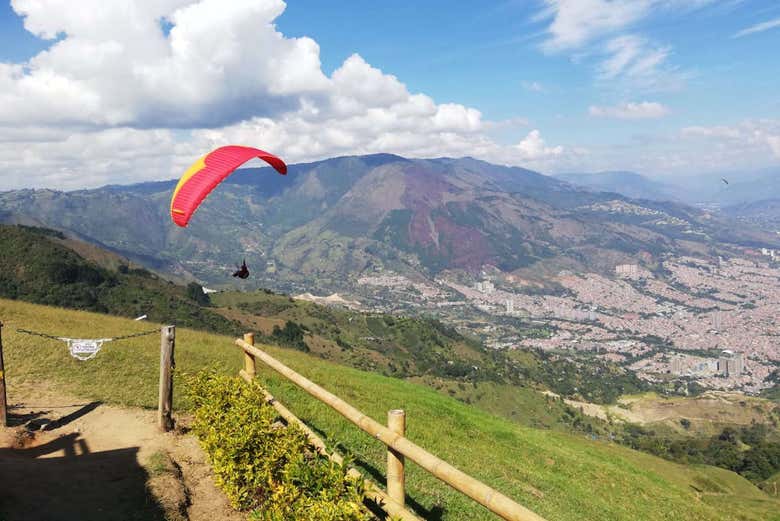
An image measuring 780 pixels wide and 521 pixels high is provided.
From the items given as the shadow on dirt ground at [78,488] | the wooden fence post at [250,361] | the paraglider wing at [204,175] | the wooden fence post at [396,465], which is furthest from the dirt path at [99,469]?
the paraglider wing at [204,175]

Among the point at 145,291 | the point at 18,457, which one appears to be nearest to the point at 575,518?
the point at 18,457

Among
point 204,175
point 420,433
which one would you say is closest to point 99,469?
point 204,175

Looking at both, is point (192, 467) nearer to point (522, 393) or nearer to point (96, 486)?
point (96, 486)

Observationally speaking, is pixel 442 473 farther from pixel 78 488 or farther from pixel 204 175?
pixel 204 175

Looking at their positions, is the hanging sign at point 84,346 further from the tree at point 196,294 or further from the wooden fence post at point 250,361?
the tree at point 196,294

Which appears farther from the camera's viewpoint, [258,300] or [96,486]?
[258,300]

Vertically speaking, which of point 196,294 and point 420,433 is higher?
point 420,433
